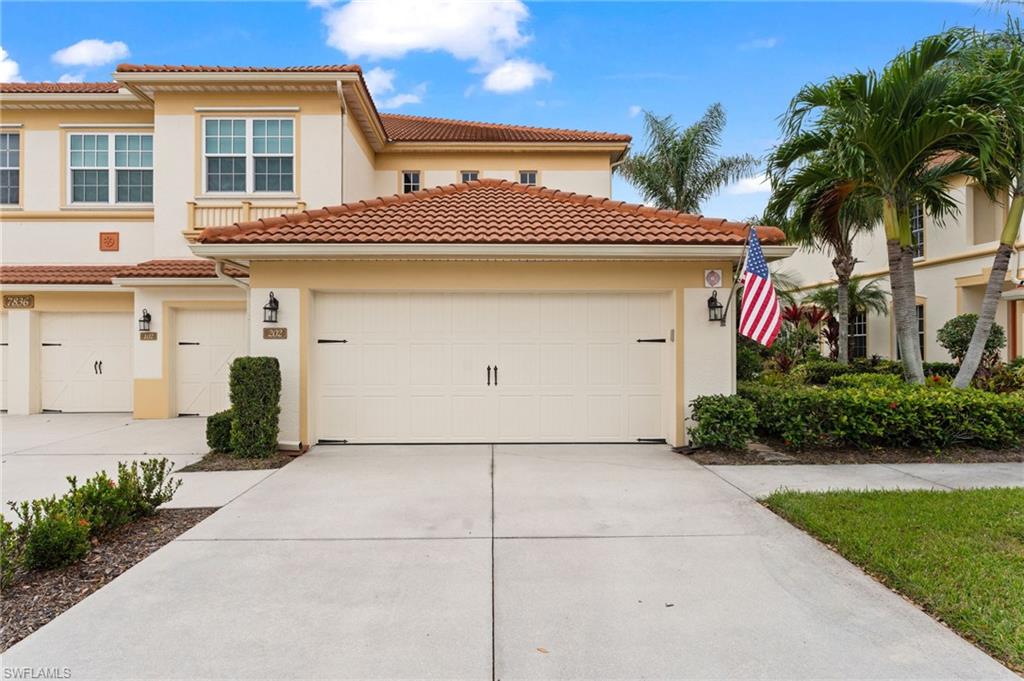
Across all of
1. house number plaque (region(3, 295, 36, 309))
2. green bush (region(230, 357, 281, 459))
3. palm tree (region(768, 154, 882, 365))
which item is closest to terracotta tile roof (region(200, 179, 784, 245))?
green bush (region(230, 357, 281, 459))

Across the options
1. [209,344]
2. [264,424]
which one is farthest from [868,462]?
[209,344]

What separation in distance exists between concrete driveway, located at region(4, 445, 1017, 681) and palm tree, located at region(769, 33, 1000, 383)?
608 cm

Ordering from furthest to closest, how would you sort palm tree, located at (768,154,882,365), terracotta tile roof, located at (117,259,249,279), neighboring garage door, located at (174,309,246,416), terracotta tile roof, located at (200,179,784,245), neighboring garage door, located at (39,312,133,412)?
neighboring garage door, located at (39,312,133,412)
neighboring garage door, located at (174,309,246,416)
terracotta tile roof, located at (117,259,249,279)
palm tree, located at (768,154,882,365)
terracotta tile roof, located at (200,179,784,245)

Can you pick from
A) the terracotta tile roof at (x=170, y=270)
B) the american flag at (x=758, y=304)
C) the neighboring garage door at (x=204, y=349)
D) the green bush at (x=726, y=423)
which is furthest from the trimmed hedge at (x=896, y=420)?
the terracotta tile roof at (x=170, y=270)

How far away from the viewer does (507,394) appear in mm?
8422

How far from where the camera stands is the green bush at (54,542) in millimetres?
3877

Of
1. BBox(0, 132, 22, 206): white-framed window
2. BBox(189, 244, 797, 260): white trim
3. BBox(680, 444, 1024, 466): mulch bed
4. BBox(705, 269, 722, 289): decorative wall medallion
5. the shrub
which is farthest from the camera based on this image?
the shrub

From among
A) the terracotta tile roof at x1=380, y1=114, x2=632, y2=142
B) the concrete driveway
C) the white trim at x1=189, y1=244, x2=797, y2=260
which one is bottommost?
the concrete driveway

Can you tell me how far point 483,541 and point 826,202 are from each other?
9.29m

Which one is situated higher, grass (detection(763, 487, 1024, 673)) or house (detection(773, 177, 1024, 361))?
house (detection(773, 177, 1024, 361))

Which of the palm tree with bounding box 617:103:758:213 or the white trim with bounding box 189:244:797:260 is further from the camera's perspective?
the palm tree with bounding box 617:103:758:213

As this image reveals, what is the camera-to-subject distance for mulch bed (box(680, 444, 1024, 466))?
7277mm

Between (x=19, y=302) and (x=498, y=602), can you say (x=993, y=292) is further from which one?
(x=19, y=302)

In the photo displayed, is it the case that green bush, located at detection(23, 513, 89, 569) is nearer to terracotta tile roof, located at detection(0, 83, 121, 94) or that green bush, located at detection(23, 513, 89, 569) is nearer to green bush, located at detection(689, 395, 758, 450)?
green bush, located at detection(689, 395, 758, 450)
